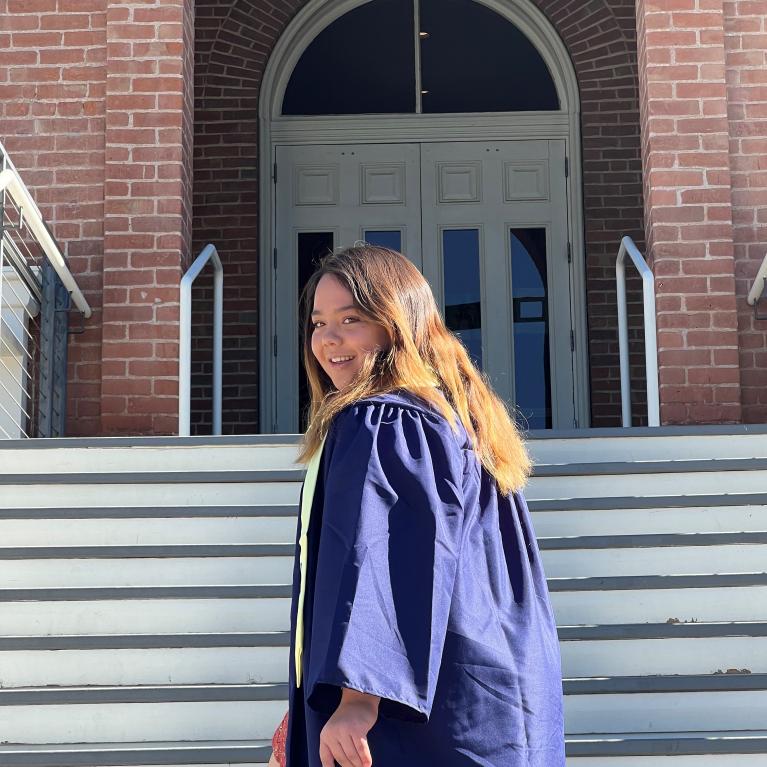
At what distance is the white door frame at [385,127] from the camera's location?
796 cm

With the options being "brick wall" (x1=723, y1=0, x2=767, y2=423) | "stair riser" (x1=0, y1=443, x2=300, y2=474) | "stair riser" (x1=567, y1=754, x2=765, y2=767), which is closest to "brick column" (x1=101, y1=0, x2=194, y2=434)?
"stair riser" (x1=0, y1=443, x2=300, y2=474)

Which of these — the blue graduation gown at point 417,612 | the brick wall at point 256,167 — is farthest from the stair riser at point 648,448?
the brick wall at point 256,167

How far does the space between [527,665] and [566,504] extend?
211 cm

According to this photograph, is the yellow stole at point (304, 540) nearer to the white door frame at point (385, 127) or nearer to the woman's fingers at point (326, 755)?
the woman's fingers at point (326, 755)

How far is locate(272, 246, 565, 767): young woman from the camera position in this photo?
1709 millimetres

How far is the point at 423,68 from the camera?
26.8 ft

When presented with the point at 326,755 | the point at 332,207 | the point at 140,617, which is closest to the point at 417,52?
the point at 332,207

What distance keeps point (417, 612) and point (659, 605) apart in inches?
78.5

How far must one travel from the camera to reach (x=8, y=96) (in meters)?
5.98

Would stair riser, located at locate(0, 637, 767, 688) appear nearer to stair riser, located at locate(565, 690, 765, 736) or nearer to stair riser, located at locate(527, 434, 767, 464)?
stair riser, located at locate(565, 690, 765, 736)

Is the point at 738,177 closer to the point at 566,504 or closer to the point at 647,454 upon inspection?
the point at 647,454

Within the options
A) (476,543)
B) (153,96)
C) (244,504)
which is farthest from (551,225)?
(476,543)

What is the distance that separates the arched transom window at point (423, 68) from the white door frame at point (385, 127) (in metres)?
0.09

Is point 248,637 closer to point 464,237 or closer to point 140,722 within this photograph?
point 140,722
